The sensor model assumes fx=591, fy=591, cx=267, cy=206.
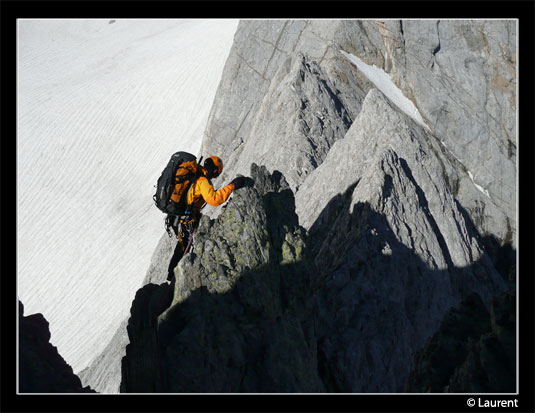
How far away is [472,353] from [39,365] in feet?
24.6

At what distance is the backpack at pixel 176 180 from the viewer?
12.8 meters

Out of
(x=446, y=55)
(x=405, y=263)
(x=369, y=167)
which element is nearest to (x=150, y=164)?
(x=446, y=55)

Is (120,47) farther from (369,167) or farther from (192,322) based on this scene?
(192,322)

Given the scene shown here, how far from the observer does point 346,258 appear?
50.0ft

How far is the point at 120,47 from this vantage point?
58.6 metres

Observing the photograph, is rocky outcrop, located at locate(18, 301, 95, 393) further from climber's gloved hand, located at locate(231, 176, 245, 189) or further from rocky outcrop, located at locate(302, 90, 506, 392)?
→ rocky outcrop, located at locate(302, 90, 506, 392)

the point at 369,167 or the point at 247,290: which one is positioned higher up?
the point at 369,167

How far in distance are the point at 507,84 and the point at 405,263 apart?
2141 centimetres

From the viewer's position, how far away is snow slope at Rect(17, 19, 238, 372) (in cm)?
3253

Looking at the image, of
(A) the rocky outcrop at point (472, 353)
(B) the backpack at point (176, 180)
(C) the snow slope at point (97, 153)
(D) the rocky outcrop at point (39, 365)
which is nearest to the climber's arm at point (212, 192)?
(B) the backpack at point (176, 180)

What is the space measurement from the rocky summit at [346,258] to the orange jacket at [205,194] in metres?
0.63

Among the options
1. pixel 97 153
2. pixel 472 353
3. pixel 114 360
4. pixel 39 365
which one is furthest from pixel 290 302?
pixel 97 153

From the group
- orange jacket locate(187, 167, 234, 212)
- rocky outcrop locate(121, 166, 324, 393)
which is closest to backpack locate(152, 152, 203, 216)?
orange jacket locate(187, 167, 234, 212)

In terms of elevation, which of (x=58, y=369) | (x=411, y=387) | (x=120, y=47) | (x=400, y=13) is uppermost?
(x=120, y=47)
